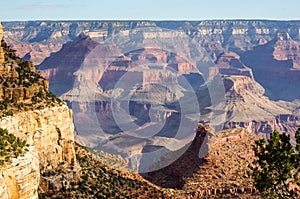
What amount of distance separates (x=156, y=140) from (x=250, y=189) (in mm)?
101203

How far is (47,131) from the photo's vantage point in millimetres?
33500

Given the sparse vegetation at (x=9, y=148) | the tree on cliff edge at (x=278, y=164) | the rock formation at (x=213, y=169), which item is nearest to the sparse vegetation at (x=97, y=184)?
the sparse vegetation at (x=9, y=148)

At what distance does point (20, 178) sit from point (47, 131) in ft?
39.7

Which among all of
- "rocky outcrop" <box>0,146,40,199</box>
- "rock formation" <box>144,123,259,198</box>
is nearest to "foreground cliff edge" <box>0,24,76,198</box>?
"rocky outcrop" <box>0,146,40,199</box>

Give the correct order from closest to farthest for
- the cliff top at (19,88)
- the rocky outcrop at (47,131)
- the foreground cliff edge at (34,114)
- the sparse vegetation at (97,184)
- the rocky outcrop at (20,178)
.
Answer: the rocky outcrop at (20,178)
the rocky outcrop at (47,131)
the foreground cliff edge at (34,114)
the cliff top at (19,88)
the sparse vegetation at (97,184)

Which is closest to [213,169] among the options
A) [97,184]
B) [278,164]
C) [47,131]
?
[97,184]

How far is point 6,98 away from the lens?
32.8 meters

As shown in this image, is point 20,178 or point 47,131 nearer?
point 20,178

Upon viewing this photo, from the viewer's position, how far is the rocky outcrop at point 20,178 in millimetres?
20672

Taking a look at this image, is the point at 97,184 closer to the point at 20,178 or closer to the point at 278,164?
the point at 278,164

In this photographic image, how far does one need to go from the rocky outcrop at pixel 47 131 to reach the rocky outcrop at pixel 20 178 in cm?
715

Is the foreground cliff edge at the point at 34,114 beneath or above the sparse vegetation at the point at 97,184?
above

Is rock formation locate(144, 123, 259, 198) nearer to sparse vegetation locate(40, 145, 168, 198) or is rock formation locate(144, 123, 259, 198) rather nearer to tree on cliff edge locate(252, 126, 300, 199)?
sparse vegetation locate(40, 145, 168, 198)

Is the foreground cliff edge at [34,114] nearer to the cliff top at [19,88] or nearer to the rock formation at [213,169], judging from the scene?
the cliff top at [19,88]
